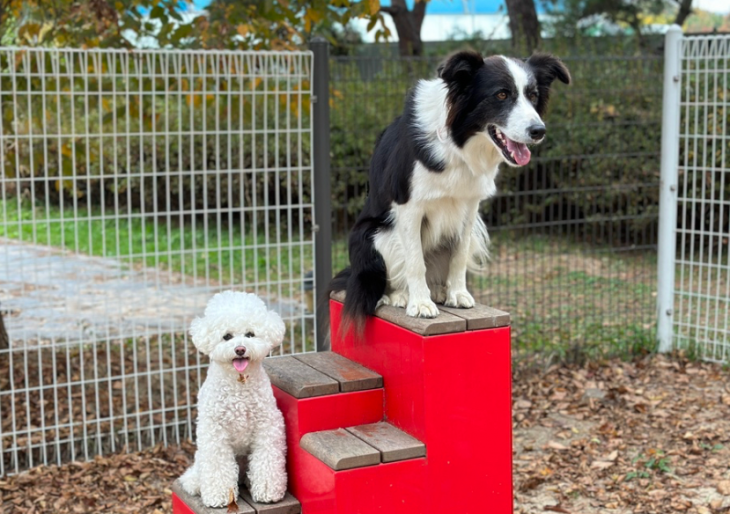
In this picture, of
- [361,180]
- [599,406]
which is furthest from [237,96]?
[599,406]

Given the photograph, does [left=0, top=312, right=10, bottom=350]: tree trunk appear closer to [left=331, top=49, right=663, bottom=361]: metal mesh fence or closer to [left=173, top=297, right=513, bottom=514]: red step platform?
[left=331, top=49, right=663, bottom=361]: metal mesh fence

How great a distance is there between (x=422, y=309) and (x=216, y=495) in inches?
37.9

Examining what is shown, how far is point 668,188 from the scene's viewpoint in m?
5.66

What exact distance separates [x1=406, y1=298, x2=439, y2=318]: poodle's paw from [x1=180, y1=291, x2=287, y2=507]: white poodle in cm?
47

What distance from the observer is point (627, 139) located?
6.04 metres

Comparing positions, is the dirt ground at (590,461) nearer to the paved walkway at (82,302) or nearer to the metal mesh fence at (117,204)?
the metal mesh fence at (117,204)

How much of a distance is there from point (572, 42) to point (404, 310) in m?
7.93

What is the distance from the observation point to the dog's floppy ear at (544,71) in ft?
9.38

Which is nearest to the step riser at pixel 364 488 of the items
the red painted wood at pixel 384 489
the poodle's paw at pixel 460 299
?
the red painted wood at pixel 384 489

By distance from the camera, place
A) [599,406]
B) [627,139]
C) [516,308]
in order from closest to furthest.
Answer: [599,406]
[627,139]
[516,308]

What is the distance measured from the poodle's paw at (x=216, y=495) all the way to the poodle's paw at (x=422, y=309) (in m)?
0.88

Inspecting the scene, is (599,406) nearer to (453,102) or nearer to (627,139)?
(627,139)

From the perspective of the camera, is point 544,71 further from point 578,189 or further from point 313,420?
point 578,189

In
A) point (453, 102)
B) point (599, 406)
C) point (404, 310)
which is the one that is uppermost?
point (453, 102)
